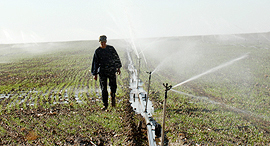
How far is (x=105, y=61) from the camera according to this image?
8469 millimetres

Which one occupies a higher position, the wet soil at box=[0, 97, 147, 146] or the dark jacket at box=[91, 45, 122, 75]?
the dark jacket at box=[91, 45, 122, 75]

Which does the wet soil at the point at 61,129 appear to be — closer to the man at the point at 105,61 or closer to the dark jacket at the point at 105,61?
the man at the point at 105,61

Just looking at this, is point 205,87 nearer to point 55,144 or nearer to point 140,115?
point 140,115

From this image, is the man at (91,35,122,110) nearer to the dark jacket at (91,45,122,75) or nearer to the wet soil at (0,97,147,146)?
the dark jacket at (91,45,122,75)

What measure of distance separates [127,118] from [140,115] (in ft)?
2.91

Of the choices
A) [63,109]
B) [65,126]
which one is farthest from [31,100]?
[65,126]

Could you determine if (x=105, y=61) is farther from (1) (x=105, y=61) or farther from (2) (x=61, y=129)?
(2) (x=61, y=129)

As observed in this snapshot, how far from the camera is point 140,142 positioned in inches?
324

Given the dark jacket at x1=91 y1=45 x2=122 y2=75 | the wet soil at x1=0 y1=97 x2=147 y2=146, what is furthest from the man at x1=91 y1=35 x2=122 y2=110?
the wet soil at x1=0 y1=97 x2=147 y2=146

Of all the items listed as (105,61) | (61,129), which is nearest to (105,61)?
(105,61)

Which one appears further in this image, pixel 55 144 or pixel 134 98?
pixel 134 98

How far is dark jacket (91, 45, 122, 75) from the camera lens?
8.30 meters

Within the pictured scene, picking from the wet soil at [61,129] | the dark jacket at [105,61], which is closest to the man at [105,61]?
the dark jacket at [105,61]

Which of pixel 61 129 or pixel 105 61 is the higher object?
pixel 105 61
